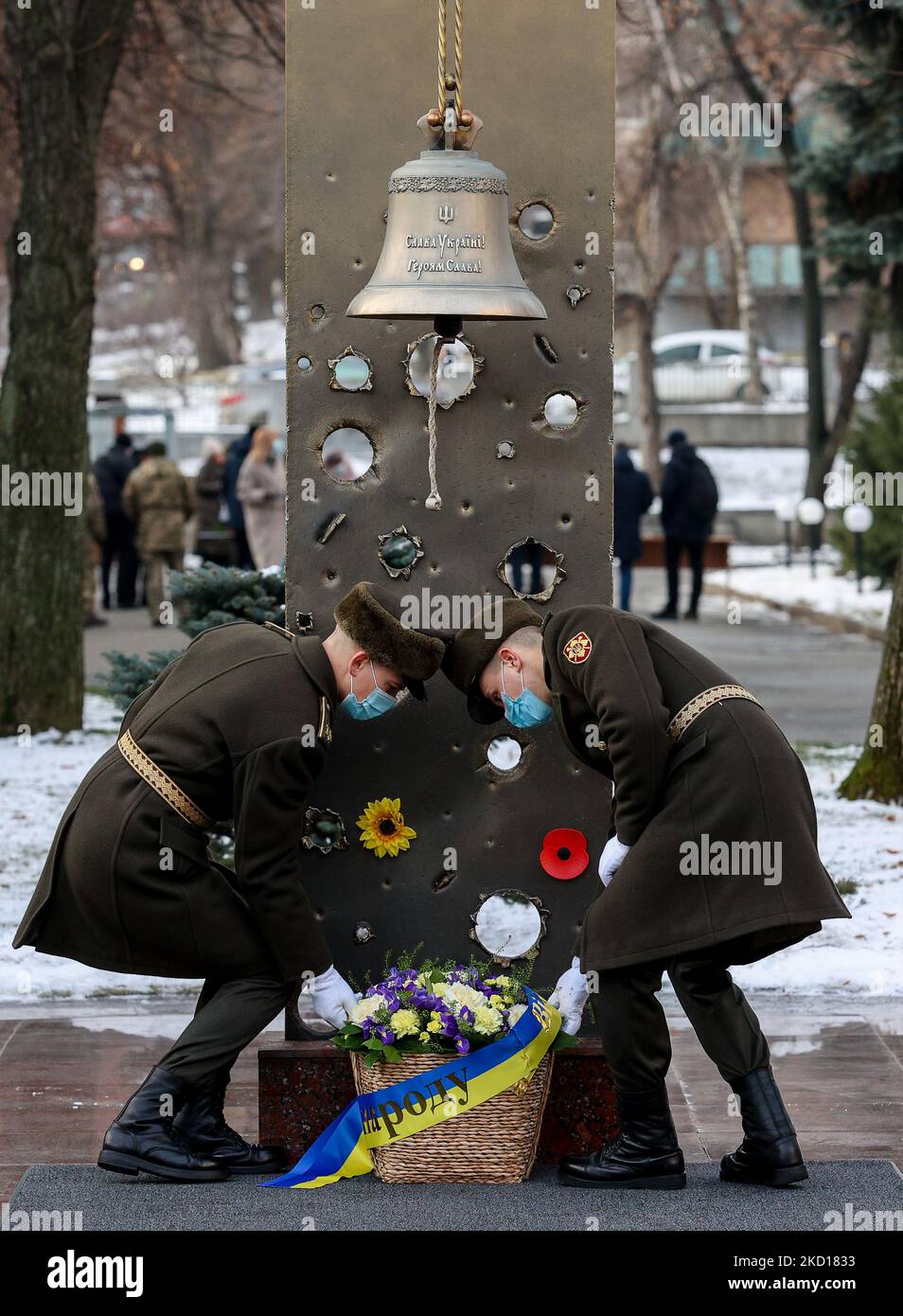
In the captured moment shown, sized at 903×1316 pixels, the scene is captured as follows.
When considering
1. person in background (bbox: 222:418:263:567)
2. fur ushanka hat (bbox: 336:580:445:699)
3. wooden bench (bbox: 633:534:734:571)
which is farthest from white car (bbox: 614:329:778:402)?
fur ushanka hat (bbox: 336:580:445:699)

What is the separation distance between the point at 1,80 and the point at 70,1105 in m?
9.57

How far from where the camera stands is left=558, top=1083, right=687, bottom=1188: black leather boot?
5.16 meters

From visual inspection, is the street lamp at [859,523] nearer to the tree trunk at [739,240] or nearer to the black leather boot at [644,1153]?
the black leather boot at [644,1153]

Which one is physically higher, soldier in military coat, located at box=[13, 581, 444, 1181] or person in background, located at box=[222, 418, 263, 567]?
person in background, located at box=[222, 418, 263, 567]

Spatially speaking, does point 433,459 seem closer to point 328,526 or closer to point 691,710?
point 328,526

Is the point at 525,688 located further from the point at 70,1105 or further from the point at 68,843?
the point at 70,1105

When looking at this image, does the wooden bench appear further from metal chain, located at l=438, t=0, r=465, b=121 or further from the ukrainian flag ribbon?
the ukrainian flag ribbon

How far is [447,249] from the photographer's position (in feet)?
17.1

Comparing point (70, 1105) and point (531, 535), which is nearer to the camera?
point (531, 535)

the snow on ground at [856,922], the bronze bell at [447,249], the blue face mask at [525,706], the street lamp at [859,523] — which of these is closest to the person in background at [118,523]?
the street lamp at [859,523]

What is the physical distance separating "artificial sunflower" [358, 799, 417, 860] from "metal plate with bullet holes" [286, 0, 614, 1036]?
3cm

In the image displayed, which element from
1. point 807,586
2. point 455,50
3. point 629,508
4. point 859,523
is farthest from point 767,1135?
point 807,586

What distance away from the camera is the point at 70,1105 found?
6.08m
